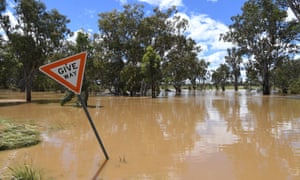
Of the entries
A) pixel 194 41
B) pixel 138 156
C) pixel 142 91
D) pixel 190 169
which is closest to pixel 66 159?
pixel 138 156

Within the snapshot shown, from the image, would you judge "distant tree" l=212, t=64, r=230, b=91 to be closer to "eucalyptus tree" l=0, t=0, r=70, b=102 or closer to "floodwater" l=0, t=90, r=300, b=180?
"eucalyptus tree" l=0, t=0, r=70, b=102

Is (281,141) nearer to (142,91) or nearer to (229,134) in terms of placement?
(229,134)

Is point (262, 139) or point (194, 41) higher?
point (194, 41)

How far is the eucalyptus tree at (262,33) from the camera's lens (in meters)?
36.6

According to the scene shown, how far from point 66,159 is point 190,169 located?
2.60 metres

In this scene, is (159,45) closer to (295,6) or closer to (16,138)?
(295,6)

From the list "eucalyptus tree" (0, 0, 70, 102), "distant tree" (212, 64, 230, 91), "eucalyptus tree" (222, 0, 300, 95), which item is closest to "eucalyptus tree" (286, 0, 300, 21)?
"eucalyptus tree" (222, 0, 300, 95)

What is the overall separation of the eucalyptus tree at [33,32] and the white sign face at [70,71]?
23.1m

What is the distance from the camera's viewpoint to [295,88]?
42.5 meters

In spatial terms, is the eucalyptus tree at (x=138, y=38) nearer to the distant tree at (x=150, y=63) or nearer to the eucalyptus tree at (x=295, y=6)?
the distant tree at (x=150, y=63)

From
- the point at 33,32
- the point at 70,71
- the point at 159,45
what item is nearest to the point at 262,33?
the point at 159,45

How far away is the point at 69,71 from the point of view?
5199 mm

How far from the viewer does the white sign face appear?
5176mm

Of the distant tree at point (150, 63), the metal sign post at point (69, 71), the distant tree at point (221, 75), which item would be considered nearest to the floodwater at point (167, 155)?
the metal sign post at point (69, 71)
